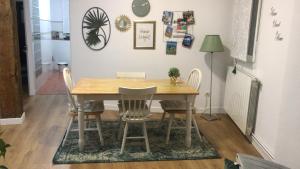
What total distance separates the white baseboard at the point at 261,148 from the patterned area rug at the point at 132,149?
0.52 m

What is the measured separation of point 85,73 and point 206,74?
1.99 m

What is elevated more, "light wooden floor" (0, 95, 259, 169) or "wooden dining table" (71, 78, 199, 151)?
"wooden dining table" (71, 78, 199, 151)

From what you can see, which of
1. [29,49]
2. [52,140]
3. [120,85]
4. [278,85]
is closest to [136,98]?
[120,85]

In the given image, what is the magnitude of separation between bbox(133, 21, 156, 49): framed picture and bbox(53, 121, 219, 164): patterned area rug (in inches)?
55.7

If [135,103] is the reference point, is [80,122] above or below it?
below

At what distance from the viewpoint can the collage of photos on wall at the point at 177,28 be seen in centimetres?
423

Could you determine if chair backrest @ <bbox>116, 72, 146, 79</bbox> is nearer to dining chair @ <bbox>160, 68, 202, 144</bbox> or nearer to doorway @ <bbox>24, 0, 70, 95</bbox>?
dining chair @ <bbox>160, 68, 202, 144</bbox>

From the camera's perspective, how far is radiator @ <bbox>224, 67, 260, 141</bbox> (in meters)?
3.28

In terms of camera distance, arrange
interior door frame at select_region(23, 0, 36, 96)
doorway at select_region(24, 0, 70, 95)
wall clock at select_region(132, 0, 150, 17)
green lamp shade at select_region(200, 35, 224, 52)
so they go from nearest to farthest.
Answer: green lamp shade at select_region(200, 35, 224, 52), wall clock at select_region(132, 0, 150, 17), interior door frame at select_region(23, 0, 36, 96), doorway at select_region(24, 0, 70, 95)

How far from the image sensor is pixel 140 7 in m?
4.19

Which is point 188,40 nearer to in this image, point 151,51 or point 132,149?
point 151,51

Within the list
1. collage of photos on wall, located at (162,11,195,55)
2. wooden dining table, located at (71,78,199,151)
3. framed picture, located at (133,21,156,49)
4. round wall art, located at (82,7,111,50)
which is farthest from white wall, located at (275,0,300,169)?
round wall art, located at (82,7,111,50)

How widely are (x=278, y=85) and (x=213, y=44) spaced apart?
140 centimetres

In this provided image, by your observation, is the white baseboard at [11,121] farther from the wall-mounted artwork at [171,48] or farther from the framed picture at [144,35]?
the wall-mounted artwork at [171,48]
